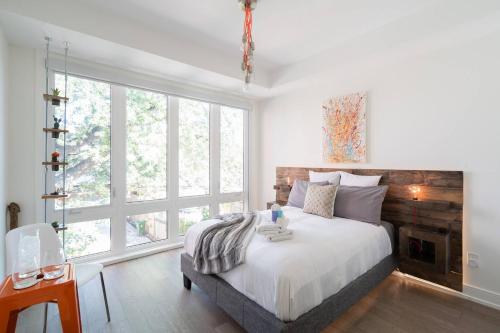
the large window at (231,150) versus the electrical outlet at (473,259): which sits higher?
the large window at (231,150)

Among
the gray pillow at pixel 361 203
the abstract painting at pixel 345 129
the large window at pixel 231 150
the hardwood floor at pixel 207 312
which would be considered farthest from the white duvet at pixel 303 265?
the large window at pixel 231 150

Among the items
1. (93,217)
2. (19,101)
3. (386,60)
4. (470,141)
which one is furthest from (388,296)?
(19,101)

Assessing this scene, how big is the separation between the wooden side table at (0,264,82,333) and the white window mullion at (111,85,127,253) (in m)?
1.65

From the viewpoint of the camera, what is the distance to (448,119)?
238 centimetres

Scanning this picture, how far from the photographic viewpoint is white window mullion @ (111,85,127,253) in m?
3.00

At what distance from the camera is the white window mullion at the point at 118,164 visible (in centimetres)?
300

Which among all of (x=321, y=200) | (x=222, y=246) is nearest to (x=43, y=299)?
(x=222, y=246)

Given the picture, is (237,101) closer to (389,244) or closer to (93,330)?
(389,244)

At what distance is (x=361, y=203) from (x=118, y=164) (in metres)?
2.96

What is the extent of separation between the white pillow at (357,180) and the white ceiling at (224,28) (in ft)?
4.50

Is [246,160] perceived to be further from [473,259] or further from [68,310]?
[68,310]

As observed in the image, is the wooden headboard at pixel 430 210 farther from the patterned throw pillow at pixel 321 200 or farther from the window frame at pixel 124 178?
the window frame at pixel 124 178

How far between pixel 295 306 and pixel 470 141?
2282 millimetres

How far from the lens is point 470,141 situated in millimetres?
2258
